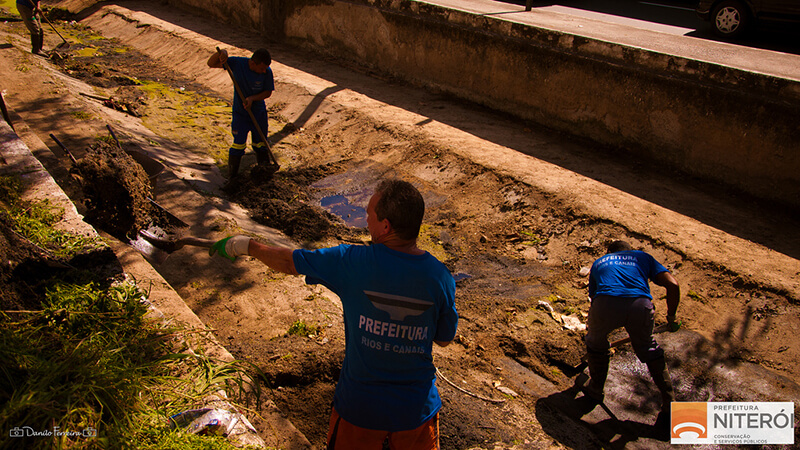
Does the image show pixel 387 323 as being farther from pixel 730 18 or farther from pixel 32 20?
pixel 32 20

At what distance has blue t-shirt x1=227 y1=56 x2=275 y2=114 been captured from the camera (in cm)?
676

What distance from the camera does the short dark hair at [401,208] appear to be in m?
2.21

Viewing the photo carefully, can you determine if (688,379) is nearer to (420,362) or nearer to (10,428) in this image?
(420,362)

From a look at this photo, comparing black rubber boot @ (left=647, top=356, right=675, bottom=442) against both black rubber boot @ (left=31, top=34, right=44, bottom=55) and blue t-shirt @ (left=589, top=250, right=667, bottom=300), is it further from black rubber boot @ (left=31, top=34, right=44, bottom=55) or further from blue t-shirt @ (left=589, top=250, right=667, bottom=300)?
black rubber boot @ (left=31, top=34, right=44, bottom=55)

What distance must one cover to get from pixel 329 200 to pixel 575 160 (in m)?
3.75

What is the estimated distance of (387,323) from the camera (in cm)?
221

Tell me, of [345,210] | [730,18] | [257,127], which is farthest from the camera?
[730,18]

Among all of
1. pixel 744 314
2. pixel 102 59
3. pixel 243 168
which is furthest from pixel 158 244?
pixel 102 59

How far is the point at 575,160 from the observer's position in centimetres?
751

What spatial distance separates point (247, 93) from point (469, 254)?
12.3 ft

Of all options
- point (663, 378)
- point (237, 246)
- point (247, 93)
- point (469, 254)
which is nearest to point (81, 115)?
point (247, 93)

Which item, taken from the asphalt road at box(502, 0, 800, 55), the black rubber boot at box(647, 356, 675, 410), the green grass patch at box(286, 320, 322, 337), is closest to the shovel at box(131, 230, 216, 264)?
the green grass patch at box(286, 320, 322, 337)

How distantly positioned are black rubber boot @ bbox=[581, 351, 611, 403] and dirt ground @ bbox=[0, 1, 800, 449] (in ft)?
0.59

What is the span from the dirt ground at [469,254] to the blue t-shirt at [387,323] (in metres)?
1.25
